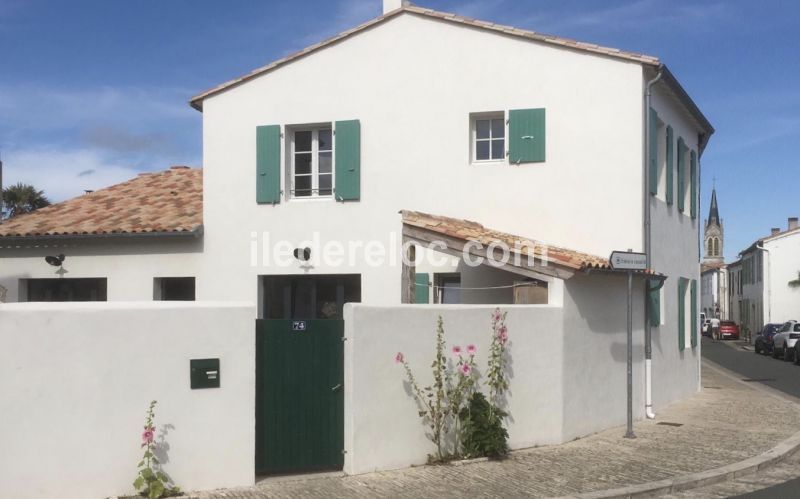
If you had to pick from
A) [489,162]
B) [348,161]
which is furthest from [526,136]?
[348,161]

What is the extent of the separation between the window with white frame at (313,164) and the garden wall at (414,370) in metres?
5.51

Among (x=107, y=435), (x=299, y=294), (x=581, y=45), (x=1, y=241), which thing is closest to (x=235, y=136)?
(x=299, y=294)

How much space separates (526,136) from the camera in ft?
43.0

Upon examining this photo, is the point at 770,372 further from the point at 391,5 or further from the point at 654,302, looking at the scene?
the point at 391,5

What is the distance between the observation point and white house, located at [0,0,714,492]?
1277cm

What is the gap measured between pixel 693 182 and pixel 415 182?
24.3ft

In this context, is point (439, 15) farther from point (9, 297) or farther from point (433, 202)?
point (9, 297)

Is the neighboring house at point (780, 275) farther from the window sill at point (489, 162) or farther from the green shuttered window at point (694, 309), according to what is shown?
the window sill at point (489, 162)

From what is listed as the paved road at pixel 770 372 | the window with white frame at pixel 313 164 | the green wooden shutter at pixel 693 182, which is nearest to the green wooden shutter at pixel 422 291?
the window with white frame at pixel 313 164

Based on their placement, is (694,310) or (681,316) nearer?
(681,316)

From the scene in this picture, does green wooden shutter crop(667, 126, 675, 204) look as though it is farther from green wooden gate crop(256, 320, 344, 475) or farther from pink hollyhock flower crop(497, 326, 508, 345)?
green wooden gate crop(256, 320, 344, 475)

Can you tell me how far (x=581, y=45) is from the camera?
12.8 meters

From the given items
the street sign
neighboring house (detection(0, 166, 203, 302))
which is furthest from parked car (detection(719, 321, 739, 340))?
the street sign

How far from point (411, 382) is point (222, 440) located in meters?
2.12
